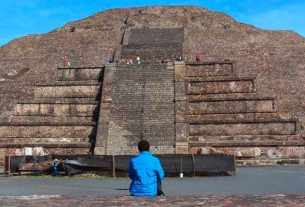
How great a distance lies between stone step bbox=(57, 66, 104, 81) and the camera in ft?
112

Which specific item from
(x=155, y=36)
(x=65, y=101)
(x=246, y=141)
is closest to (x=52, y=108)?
(x=65, y=101)

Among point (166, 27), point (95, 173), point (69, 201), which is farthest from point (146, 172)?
point (166, 27)

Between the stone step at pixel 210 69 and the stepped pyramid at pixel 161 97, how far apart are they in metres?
0.06

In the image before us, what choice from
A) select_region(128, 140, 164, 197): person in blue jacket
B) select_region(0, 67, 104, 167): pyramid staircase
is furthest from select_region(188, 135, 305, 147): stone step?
select_region(128, 140, 164, 197): person in blue jacket

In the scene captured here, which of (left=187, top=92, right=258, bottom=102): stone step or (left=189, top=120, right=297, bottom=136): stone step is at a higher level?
(left=187, top=92, right=258, bottom=102): stone step

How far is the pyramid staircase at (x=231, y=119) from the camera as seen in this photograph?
27.2 meters

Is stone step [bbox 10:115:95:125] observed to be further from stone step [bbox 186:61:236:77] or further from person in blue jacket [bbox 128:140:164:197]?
person in blue jacket [bbox 128:140:164:197]

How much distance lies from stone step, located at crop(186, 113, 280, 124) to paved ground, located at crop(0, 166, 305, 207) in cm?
419

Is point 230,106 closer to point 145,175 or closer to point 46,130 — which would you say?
point 46,130

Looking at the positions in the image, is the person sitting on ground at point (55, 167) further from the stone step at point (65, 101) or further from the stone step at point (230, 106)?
the stone step at point (230, 106)

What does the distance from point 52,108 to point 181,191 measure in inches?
654

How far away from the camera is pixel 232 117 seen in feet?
97.0

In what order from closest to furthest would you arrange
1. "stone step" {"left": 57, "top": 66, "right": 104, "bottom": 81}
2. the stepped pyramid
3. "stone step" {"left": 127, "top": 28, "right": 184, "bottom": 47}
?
the stepped pyramid < "stone step" {"left": 57, "top": 66, "right": 104, "bottom": 81} < "stone step" {"left": 127, "top": 28, "right": 184, "bottom": 47}

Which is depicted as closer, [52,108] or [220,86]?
[52,108]
